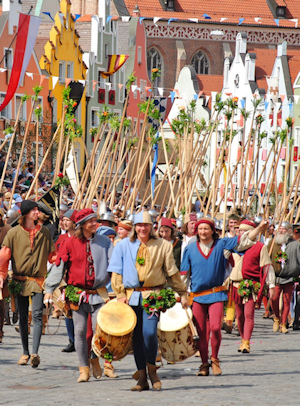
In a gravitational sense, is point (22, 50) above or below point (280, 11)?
below

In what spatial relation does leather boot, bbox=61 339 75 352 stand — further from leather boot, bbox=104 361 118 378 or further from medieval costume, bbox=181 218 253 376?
medieval costume, bbox=181 218 253 376

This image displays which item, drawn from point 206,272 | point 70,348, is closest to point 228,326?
point 70,348

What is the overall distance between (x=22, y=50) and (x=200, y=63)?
5257cm

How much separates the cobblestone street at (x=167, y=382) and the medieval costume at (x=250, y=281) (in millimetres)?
406

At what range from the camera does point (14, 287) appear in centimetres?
1054

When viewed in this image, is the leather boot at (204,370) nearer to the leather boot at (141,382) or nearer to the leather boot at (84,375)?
the leather boot at (141,382)

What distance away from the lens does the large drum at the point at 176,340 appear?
9.60m

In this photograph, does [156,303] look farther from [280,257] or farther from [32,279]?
[280,257]

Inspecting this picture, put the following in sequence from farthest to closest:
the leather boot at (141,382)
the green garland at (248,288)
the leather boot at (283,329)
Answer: the leather boot at (283,329) → the green garland at (248,288) → the leather boot at (141,382)

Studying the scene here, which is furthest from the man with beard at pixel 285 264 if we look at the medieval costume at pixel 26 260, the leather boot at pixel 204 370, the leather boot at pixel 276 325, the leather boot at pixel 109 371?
the leather boot at pixel 109 371

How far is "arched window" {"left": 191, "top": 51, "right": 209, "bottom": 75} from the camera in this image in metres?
73.2

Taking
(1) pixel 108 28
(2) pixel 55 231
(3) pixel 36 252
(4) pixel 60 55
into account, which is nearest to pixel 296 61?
(1) pixel 108 28

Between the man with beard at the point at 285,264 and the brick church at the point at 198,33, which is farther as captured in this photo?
the brick church at the point at 198,33

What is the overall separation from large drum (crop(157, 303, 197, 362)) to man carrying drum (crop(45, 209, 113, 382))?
64 cm
